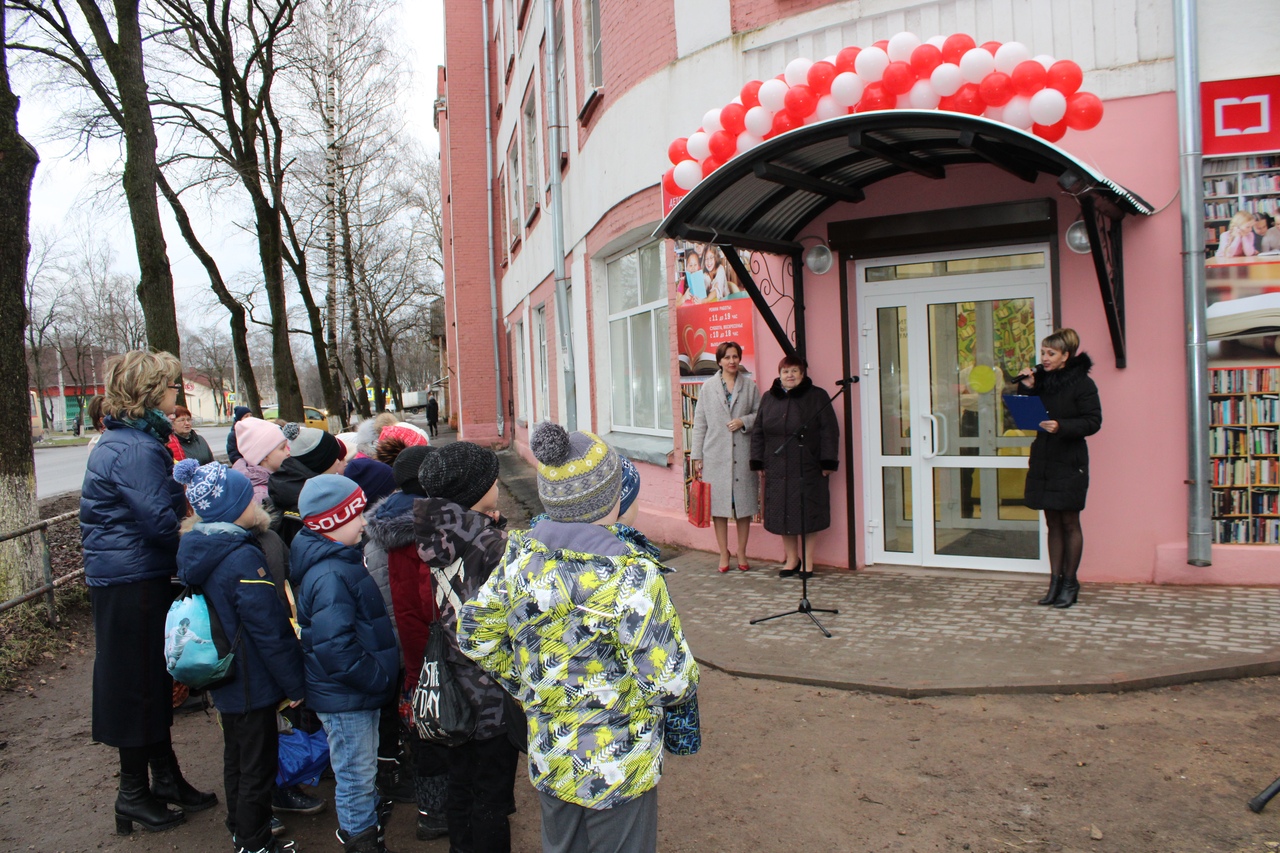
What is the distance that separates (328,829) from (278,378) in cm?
1672

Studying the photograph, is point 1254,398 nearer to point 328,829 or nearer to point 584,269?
point 328,829

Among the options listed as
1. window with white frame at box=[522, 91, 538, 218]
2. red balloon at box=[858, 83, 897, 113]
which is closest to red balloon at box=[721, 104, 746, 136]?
red balloon at box=[858, 83, 897, 113]

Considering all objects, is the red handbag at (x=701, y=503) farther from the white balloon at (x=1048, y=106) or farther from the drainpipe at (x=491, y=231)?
the drainpipe at (x=491, y=231)

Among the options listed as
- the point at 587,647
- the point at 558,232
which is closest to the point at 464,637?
the point at 587,647

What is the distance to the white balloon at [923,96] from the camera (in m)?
5.30

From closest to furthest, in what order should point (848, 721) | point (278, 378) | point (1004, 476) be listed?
point (848, 721)
point (1004, 476)
point (278, 378)

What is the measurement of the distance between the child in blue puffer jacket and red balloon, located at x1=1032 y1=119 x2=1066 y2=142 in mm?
4603

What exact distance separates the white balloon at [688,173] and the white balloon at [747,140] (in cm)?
36

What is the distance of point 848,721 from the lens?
4340 mm

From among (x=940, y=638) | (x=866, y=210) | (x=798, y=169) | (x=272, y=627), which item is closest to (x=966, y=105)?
(x=798, y=169)

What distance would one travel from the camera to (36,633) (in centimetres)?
634

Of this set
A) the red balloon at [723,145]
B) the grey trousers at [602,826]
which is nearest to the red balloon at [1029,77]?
the red balloon at [723,145]

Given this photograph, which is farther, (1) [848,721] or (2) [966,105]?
(2) [966,105]

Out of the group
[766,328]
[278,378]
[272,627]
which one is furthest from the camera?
[278,378]
